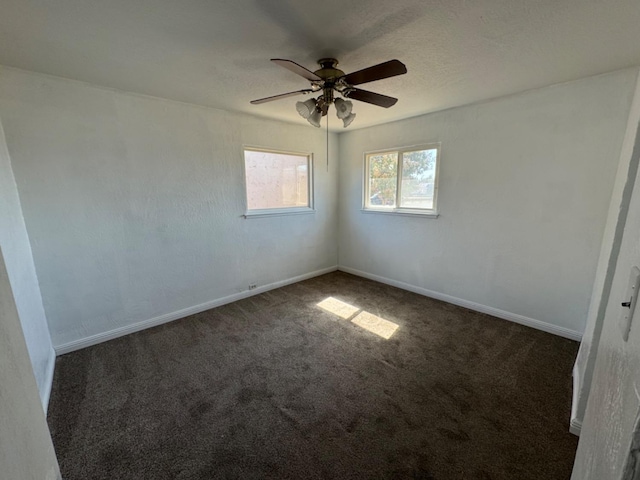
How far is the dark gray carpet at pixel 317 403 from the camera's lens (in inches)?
58.2

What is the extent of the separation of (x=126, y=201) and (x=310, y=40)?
2251mm

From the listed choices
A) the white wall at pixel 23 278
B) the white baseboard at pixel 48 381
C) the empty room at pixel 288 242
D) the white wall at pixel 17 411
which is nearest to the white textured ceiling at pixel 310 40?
the empty room at pixel 288 242

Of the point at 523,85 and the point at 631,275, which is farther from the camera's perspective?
the point at 523,85

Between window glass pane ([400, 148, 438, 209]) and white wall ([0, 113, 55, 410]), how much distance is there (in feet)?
12.7

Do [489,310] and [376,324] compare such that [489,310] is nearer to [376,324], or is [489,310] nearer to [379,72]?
[376,324]

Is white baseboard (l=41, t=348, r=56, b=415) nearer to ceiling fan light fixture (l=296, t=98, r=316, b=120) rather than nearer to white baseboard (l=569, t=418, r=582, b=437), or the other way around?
ceiling fan light fixture (l=296, t=98, r=316, b=120)

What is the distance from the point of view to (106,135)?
8.12 feet

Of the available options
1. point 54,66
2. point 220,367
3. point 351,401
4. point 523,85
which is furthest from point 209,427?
point 523,85

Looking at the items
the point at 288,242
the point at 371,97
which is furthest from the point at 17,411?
the point at 288,242

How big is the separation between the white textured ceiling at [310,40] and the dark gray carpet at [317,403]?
2351mm

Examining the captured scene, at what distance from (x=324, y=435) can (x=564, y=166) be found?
3.02 metres

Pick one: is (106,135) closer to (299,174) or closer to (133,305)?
(133,305)

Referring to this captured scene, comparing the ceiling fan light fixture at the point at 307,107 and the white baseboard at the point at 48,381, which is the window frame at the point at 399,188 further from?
the white baseboard at the point at 48,381

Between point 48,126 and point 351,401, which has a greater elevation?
point 48,126
